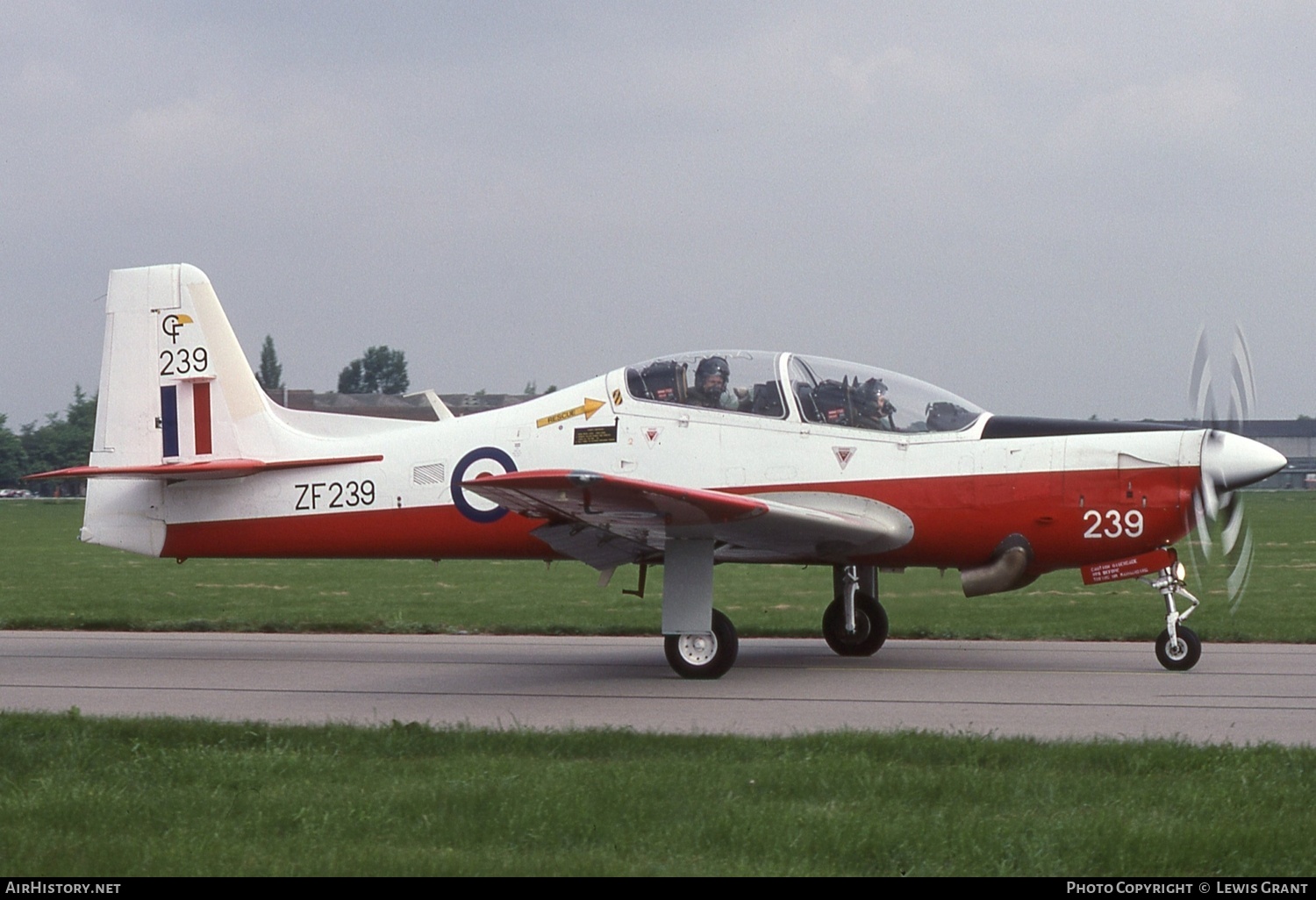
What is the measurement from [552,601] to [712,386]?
811 cm

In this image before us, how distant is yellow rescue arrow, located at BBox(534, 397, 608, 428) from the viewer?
11.2 meters

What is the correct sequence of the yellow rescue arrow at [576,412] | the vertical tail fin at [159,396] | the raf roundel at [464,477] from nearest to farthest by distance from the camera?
the yellow rescue arrow at [576,412]
the raf roundel at [464,477]
the vertical tail fin at [159,396]

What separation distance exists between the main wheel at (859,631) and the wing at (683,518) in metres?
1.14

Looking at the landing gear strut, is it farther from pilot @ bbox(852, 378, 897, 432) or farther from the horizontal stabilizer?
the horizontal stabilizer

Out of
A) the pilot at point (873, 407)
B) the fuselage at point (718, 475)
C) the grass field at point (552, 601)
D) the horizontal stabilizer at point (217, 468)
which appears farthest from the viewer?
the grass field at point (552, 601)

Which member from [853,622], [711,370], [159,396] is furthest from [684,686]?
[159,396]

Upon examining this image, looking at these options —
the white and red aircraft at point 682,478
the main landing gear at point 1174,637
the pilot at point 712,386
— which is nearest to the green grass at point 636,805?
the white and red aircraft at point 682,478

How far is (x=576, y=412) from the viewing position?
444 inches

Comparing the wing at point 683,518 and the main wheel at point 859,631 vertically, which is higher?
A: the wing at point 683,518

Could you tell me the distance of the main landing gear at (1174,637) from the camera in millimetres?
10133

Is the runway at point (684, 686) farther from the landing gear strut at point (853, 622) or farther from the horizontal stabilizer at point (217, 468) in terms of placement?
the horizontal stabilizer at point (217, 468)
